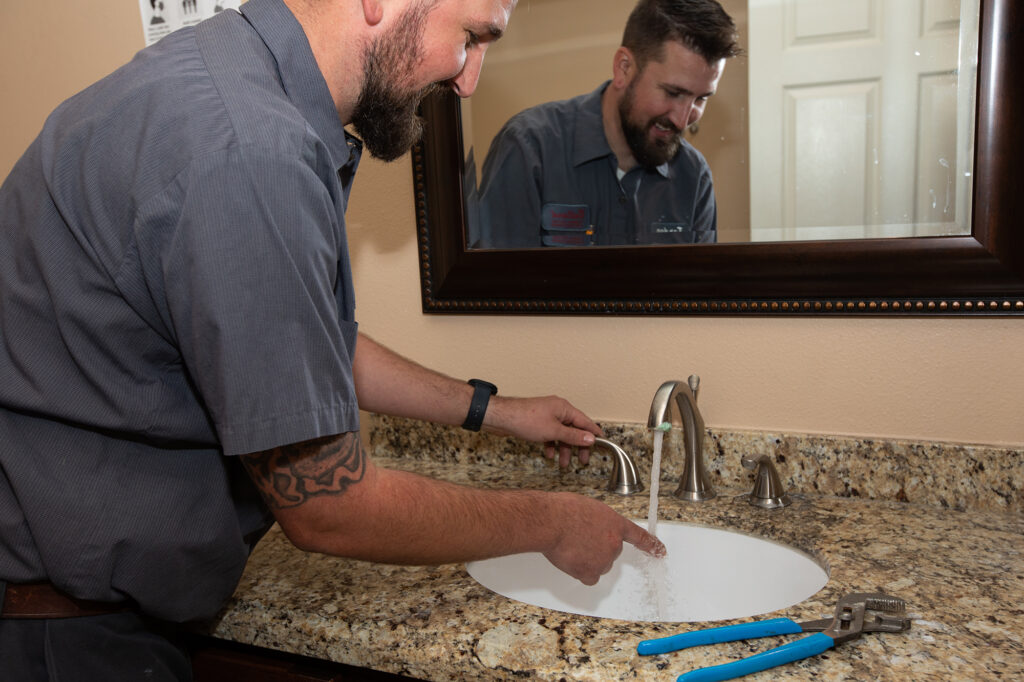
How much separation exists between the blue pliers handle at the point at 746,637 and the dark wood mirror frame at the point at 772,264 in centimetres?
48

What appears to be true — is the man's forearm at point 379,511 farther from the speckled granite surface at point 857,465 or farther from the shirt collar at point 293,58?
the speckled granite surface at point 857,465

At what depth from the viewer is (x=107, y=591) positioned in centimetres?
76

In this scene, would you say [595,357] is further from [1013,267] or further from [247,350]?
[247,350]

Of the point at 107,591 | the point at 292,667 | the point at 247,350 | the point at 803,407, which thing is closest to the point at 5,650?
the point at 107,591

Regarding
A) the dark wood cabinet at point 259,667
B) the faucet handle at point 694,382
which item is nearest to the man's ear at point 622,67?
the faucet handle at point 694,382

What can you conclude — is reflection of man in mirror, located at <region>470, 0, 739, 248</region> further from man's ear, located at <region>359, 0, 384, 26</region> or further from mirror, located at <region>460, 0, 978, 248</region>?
man's ear, located at <region>359, 0, 384, 26</region>

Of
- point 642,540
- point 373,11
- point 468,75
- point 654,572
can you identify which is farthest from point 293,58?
point 654,572

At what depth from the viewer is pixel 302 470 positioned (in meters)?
0.69

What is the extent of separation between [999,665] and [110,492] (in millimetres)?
820

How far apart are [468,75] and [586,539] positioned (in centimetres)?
53

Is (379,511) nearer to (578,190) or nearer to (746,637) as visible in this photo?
(746,637)

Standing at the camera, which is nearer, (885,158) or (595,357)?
(885,158)

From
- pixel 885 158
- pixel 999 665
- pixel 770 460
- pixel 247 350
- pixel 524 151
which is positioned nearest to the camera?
pixel 247 350

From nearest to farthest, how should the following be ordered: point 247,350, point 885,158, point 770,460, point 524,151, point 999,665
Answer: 1. point 247,350
2. point 999,665
3. point 885,158
4. point 770,460
5. point 524,151
